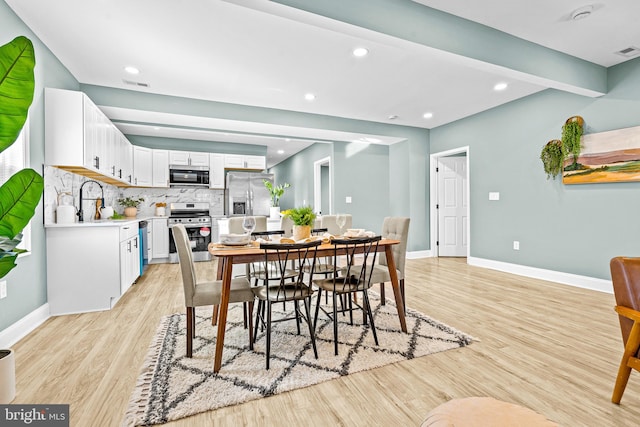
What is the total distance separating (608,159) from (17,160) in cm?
606

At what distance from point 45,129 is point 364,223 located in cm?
545

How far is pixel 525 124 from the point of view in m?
4.57

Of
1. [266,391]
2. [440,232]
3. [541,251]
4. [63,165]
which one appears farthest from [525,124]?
[63,165]

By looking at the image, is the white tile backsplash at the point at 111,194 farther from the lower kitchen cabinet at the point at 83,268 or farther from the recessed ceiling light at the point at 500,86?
the recessed ceiling light at the point at 500,86

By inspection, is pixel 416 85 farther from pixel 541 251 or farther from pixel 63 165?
pixel 63 165

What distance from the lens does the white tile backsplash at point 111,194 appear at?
10.3 feet

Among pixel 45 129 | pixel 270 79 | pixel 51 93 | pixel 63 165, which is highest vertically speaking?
pixel 270 79

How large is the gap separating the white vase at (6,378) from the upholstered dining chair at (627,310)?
10.1 ft

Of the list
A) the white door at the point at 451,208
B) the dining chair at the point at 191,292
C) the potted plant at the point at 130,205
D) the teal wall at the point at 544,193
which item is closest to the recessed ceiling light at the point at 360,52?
the dining chair at the point at 191,292

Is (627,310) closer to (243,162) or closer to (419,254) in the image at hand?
(419,254)

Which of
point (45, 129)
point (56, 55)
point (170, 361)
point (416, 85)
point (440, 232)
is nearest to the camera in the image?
point (170, 361)

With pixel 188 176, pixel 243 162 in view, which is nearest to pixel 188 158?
pixel 188 176

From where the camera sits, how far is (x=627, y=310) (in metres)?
1.52

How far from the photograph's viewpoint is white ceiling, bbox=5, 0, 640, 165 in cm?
248
